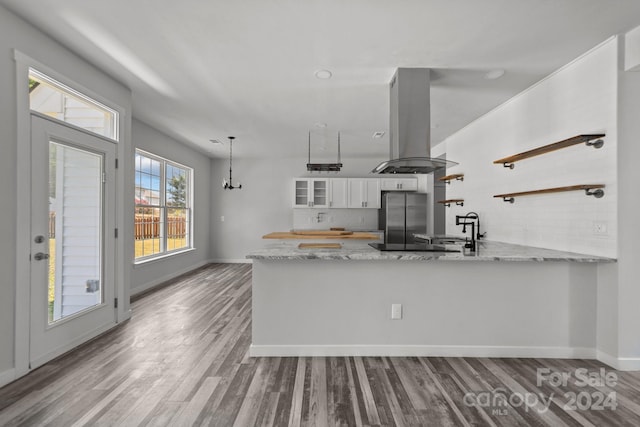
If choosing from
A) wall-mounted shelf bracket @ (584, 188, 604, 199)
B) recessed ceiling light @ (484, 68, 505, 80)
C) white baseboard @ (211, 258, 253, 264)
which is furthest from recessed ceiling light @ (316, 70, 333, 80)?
white baseboard @ (211, 258, 253, 264)

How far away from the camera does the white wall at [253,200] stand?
286 inches

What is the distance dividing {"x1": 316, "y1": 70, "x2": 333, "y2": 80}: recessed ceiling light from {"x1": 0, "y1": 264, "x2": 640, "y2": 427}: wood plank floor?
8.52 feet

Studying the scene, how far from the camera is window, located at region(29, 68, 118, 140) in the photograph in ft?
7.81

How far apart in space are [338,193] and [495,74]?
4233 mm

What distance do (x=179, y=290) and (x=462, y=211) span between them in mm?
4573

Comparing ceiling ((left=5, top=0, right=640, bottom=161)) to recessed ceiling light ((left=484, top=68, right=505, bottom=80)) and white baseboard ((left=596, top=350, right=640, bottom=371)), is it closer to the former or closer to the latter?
recessed ceiling light ((left=484, top=68, right=505, bottom=80))

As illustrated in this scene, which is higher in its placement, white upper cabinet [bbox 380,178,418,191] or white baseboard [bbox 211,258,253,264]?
white upper cabinet [bbox 380,178,418,191]

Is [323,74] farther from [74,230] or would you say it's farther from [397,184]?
[397,184]

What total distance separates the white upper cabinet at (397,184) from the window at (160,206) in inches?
165

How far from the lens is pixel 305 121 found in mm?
4438

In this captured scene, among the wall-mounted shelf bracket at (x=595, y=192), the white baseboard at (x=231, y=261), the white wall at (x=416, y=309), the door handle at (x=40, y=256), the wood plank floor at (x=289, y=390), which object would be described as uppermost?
the wall-mounted shelf bracket at (x=595, y=192)

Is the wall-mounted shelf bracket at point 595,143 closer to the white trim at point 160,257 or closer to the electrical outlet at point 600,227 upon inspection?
the electrical outlet at point 600,227

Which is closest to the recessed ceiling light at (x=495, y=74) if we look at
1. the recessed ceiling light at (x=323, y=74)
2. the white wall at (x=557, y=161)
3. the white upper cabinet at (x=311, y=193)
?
the white wall at (x=557, y=161)

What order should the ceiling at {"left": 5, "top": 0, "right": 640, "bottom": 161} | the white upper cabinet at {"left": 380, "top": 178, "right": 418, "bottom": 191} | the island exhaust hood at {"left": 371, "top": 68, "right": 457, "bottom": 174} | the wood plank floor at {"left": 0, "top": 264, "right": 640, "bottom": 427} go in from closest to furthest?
1. the wood plank floor at {"left": 0, "top": 264, "right": 640, "bottom": 427}
2. the ceiling at {"left": 5, "top": 0, "right": 640, "bottom": 161}
3. the island exhaust hood at {"left": 371, "top": 68, "right": 457, "bottom": 174}
4. the white upper cabinet at {"left": 380, "top": 178, "right": 418, "bottom": 191}
